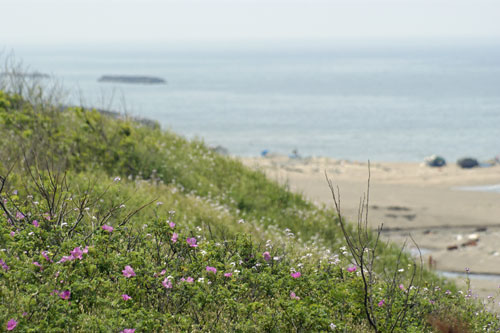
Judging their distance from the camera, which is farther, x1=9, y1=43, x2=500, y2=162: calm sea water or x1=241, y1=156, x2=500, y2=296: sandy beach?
x1=9, y1=43, x2=500, y2=162: calm sea water

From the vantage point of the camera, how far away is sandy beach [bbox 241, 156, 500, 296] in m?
15.2

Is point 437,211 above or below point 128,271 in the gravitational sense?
below

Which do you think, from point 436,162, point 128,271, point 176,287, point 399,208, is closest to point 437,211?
point 399,208

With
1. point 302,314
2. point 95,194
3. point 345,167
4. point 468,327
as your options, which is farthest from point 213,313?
point 345,167

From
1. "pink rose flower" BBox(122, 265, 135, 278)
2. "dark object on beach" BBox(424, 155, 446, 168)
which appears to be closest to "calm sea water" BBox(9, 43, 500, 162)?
"dark object on beach" BBox(424, 155, 446, 168)

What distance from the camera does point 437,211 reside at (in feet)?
66.6

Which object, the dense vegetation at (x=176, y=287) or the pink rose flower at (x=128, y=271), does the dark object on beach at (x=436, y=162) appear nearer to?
the dense vegetation at (x=176, y=287)

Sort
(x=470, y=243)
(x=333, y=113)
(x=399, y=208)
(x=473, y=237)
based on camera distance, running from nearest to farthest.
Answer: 1. (x=470, y=243)
2. (x=473, y=237)
3. (x=399, y=208)
4. (x=333, y=113)

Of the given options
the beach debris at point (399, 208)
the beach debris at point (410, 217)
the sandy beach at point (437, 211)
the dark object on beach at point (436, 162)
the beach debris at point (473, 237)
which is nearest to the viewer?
the sandy beach at point (437, 211)

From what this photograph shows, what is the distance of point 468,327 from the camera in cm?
524

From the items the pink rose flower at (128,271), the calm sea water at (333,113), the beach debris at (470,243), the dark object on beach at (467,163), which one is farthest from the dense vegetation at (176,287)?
the dark object on beach at (467,163)

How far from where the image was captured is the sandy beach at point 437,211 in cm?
1516

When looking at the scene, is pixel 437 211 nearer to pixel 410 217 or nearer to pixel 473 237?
pixel 410 217

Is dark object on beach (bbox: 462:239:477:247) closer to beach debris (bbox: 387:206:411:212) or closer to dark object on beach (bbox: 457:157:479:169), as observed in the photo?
beach debris (bbox: 387:206:411:212)
